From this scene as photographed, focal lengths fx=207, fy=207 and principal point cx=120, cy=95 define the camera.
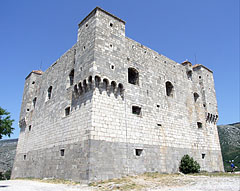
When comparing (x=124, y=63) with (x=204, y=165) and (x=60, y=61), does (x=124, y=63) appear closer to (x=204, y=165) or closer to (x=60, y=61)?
(x=60, y=61)

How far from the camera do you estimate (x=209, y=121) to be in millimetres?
21281

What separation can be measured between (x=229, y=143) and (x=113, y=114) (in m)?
59.5

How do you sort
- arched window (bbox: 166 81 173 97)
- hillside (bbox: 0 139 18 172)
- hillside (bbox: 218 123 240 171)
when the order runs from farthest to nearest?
hillside (bbox: 0 139 18 172)
hillside (bbox: 218 123 240 171)
arched window (bbox: 166 81 173 97)

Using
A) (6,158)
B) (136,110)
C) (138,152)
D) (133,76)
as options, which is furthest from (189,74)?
(6,158)

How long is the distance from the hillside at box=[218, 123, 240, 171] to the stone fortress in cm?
3627

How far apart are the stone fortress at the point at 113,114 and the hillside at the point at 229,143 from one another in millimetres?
36271

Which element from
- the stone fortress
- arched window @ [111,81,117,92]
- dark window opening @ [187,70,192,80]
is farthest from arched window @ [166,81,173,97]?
arched window @ [111,81,117,92]

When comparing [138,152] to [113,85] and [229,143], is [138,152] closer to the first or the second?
[113,85]

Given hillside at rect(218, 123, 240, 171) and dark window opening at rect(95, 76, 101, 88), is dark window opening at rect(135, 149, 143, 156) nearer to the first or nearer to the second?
dark window opening at rect(95, 76, 101, 88)

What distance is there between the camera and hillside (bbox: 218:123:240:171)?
168 ft

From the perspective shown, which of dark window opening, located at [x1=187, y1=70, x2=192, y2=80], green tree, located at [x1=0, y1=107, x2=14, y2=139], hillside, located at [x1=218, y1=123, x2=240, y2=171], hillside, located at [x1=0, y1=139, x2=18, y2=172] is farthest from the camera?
hillside, located at [x1=0, y1=139, x2=18, y2=172]

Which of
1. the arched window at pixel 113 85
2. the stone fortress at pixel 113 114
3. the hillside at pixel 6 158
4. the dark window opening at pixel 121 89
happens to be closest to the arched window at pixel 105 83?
the stone fortress at pixel 113 114

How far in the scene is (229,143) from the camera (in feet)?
202

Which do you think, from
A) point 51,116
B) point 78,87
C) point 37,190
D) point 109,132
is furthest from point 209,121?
point 37,190
